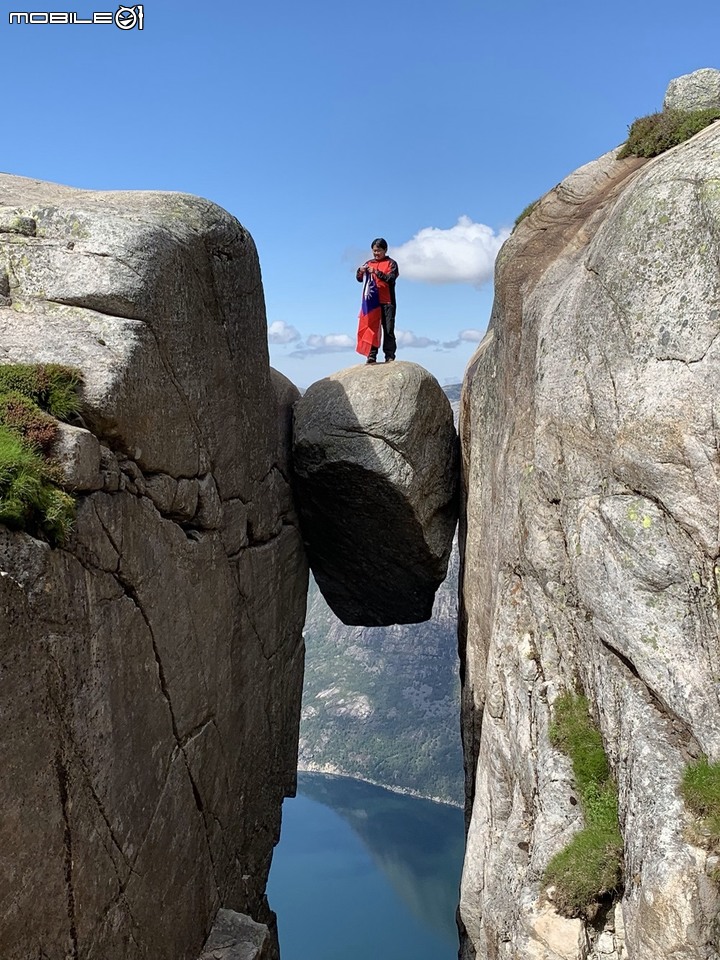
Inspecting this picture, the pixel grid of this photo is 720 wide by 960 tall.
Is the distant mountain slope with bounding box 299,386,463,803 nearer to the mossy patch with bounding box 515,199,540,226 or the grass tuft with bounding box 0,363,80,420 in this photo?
the mossy patch with bounding box 515,199,540,226

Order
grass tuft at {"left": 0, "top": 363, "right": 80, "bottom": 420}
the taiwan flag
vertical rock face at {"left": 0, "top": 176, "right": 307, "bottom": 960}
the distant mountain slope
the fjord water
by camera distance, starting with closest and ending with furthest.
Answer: vertical rock face at {"left": 0, "top": 176, "right": 307, "bottom": 960} → grass tuft at {"left": 0, "top": 363, "right": 80, "bottom": 420} → the taiwan flag → the fjord water → the distant mountain slope

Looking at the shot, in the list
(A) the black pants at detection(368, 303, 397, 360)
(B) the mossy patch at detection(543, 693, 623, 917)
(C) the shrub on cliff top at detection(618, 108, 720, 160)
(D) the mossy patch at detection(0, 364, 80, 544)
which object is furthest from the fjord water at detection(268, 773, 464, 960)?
(C) the shrub on cliff top at detection(618, 108, 720, 160)

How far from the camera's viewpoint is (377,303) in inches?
798

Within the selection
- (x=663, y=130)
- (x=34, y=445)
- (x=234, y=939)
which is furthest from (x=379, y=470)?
(x=34, y=445)

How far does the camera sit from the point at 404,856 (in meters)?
142

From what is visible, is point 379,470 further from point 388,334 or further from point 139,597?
point 139,597

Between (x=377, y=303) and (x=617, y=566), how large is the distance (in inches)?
446

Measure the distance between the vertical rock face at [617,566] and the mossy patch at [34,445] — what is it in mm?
7378

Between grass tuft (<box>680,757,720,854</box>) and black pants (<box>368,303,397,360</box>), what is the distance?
13396 millimetres

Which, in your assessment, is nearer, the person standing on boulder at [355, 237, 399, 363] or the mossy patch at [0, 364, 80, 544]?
the mossy patch at [0, 364, 80, 544]

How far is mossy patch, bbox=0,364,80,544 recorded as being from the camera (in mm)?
9062

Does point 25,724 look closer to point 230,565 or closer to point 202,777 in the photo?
point 202,777

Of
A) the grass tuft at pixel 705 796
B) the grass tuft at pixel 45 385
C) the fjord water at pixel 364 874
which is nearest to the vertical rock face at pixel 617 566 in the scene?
the grass tuft at pixel 705 796

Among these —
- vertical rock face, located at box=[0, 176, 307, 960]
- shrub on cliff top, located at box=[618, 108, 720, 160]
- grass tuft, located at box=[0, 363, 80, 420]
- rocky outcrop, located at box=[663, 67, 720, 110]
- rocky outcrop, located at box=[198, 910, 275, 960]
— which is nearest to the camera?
vertical rock face, located at box=[0, 176, 307, 960]
